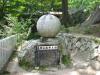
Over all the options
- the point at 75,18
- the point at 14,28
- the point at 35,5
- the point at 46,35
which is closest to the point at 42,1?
the point at 35,5

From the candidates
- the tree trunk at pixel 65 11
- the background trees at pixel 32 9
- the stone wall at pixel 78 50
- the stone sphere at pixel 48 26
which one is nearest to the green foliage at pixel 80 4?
the background trees at pixel 32 9

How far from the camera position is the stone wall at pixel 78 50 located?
8602 mm

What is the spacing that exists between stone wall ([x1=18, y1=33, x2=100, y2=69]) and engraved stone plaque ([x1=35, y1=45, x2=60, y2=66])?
0.69 ft

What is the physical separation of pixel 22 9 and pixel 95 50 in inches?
405

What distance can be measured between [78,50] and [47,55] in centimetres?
133

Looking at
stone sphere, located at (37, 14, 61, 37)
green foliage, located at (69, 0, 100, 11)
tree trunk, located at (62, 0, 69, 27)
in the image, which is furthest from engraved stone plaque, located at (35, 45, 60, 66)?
green foliage, located at (69, 0, 100, 11)

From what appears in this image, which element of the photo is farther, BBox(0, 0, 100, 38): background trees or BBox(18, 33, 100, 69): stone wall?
BBox(0, 0, 100, 38): background trees

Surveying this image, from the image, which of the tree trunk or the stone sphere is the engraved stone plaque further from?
the tree trunk

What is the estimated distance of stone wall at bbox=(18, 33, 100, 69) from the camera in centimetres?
860

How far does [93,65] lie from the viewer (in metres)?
8.33

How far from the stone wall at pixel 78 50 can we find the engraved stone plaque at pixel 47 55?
209mm

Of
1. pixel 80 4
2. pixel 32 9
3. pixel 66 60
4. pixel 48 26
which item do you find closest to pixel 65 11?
pixel 32 9

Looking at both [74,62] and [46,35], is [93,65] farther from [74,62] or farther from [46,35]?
[46,35]

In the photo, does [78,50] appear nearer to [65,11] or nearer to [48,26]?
[48,26]
